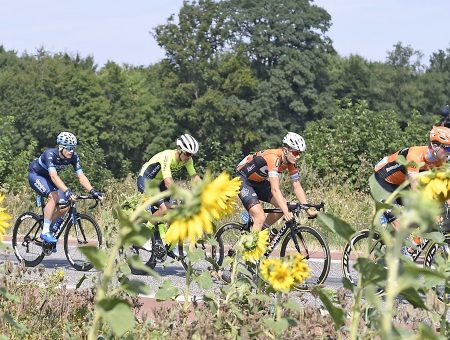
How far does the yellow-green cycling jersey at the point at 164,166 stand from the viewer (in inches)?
431

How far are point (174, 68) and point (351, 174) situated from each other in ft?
196

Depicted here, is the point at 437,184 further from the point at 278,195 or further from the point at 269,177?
the point at 269,177

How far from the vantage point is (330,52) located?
283 ft

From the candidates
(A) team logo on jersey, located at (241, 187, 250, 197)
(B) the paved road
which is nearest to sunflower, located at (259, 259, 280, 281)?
(B) the paved road

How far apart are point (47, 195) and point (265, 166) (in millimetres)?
2925

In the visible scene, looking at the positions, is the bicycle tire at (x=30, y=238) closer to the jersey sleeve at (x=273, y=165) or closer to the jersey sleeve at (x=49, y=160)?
the jersey sleeve at (x=49, y=160)

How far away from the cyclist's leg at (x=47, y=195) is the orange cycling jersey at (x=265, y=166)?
94.4 inches

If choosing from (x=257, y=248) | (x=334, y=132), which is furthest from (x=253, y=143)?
(x=257, y=248)

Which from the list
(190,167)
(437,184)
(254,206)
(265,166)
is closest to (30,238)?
(190,167)

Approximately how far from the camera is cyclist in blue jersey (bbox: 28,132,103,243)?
11641 millimetres

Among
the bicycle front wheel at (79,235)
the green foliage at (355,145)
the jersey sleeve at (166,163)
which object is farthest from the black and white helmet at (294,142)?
the green foliage at (355,145)

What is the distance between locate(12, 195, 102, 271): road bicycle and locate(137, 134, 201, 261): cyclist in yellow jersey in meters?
0.70

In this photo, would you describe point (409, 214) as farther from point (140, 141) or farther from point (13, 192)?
point (140, 141)

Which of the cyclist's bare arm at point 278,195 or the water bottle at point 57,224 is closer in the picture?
the cyclist's bare arm at point 278,195
